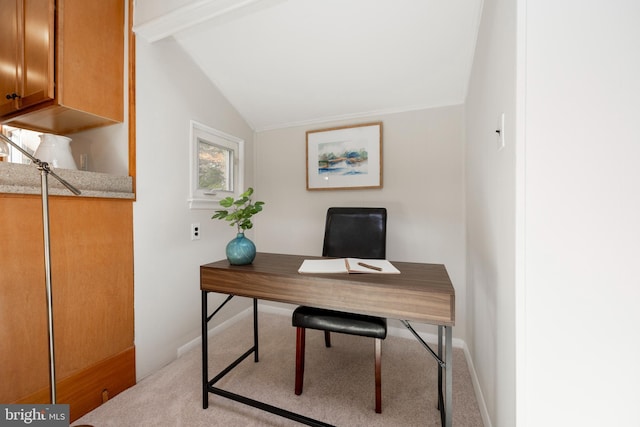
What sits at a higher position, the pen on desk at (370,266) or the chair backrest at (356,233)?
the chair backrest at (356,233)

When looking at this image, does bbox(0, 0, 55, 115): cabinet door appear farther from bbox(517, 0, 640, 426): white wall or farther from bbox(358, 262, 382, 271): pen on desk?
bbox(517, 0, 640, 426): white wall

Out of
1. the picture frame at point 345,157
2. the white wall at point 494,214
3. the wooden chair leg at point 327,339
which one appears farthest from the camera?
the picture frame at point 345,157

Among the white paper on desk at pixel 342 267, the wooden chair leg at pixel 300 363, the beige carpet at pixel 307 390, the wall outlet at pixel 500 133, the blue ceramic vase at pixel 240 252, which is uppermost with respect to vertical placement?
the wall outlet at pixel 500 133

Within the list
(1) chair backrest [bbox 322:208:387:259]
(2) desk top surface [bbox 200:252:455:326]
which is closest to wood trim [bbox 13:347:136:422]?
(2) desk top surface [bbox 200:252:455:326]

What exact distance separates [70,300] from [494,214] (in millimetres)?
2148

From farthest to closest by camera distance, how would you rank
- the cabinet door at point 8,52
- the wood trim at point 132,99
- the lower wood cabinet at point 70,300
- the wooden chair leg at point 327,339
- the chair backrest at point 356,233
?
the wooden chair leg at point 327,339 → the chair backrest at point 356,233 → the wood trim at point 132,99 → the cabinet door at point 8,52 → the lower wood cabinet at point 70,300

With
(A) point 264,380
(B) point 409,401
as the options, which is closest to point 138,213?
(A) point 264,380

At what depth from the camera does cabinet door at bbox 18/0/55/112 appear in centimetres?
136

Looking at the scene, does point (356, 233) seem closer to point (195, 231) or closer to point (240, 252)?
point (240, 252)

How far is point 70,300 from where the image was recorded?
1379mm

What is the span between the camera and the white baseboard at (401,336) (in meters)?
1.37

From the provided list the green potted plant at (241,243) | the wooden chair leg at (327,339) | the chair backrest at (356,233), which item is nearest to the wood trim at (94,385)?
Answer: the green potted plant at (241,243)

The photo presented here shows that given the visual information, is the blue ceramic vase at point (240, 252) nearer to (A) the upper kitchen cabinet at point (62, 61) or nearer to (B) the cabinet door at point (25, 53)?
(A) the upper kitchen cabinet at point (62, 61)

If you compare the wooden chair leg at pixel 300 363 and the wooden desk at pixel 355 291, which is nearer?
the wooden desk at pixel 355 291
